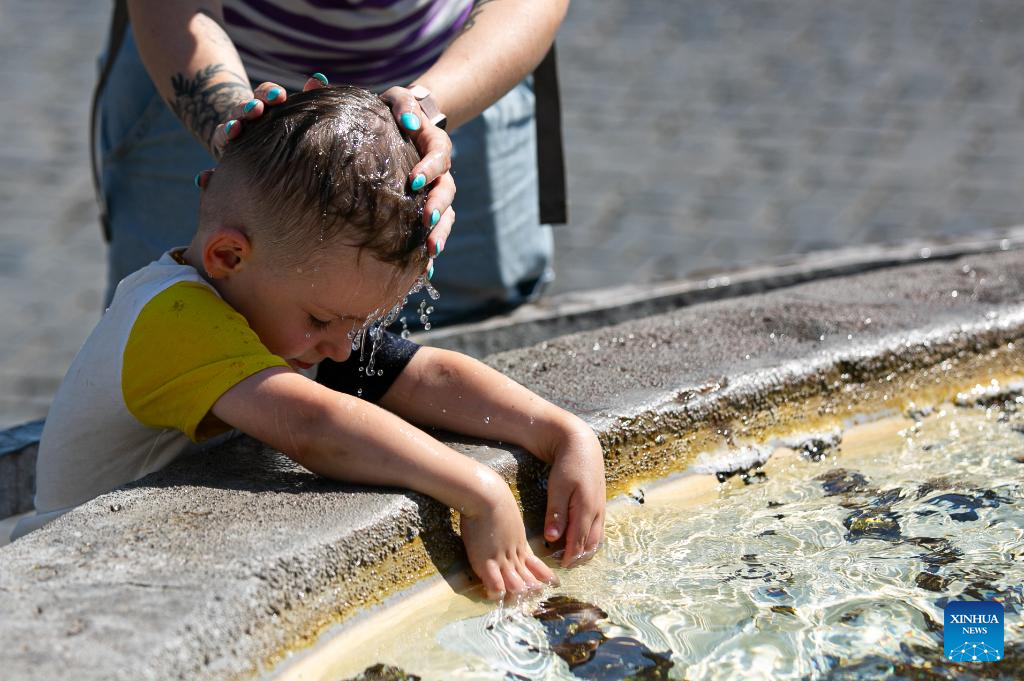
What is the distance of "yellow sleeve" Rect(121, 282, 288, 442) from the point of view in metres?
2.05

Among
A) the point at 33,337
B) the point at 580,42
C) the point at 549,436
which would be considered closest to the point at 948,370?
the point at 549,436

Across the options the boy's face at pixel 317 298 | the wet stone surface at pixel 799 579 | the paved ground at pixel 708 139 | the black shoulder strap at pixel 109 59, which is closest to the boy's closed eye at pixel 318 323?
the boy's face at pixel 317 298

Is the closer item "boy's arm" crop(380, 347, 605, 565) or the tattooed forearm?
"boy's arm" crop(380, 347, 605, 565)

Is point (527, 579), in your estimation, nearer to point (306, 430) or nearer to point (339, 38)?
point (306, 430)

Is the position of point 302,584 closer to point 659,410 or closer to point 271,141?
point 271,141

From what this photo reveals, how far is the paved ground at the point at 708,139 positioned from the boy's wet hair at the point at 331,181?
2597 mm

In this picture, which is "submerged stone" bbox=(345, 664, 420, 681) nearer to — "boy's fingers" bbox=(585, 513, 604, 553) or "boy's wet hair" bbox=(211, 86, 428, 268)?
"boy's fingers" bbox=(585, 513, 604, 553)

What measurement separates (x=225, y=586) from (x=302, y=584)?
13 centimetres

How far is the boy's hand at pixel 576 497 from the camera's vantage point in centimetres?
218

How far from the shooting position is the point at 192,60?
2.49 metres

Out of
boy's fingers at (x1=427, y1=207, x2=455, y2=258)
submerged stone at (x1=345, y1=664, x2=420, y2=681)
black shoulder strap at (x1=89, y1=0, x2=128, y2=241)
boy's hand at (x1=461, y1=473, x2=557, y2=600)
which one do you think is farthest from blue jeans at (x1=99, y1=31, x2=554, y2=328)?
submerged stone at (x1=345, y1=664, x2=420, y2=681)

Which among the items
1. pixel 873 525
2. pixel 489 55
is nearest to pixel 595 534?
pixel 873 525

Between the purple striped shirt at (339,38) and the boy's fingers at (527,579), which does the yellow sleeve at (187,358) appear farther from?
the purple striped shirt at (339,38)

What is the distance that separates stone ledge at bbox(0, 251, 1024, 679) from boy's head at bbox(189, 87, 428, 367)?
260 mm
